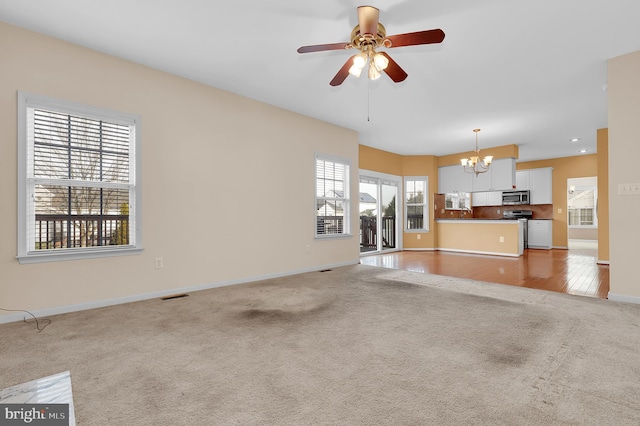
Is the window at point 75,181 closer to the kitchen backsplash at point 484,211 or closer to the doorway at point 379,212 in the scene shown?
the doorway at point 379,212

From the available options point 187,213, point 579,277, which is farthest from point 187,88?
point 579,277

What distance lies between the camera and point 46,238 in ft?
10.1

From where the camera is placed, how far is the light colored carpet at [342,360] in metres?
1.54

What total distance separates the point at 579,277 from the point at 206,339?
5473 millimetres

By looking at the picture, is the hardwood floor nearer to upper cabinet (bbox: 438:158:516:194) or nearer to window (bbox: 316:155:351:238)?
window (bbox: 316:155:351:238)

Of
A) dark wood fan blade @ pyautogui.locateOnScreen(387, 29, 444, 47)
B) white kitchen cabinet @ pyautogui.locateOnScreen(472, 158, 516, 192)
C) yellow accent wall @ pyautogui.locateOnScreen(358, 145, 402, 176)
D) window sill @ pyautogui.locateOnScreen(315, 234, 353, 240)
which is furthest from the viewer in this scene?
white kitchen cabinet @ pyautogui.locateOnScreen(472, 158, 516, 192)

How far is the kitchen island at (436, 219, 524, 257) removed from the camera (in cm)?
751

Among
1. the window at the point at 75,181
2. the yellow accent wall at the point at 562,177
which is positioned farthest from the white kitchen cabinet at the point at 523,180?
the window at the point at 75,181

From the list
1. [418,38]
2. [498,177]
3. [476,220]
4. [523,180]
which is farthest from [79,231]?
[523,180]

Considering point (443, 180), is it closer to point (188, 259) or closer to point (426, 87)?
point (426, 87)

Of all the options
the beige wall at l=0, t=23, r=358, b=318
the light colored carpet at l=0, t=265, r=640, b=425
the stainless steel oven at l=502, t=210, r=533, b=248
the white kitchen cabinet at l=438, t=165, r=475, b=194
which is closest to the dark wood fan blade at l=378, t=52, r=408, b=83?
the light colored carpet at l=0, t=265, r=640, b=425

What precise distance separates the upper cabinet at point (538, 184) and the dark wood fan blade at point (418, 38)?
8.81 meters

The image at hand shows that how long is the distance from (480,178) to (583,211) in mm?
5991

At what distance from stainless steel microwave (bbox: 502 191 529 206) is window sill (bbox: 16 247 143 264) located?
9.60 metres
